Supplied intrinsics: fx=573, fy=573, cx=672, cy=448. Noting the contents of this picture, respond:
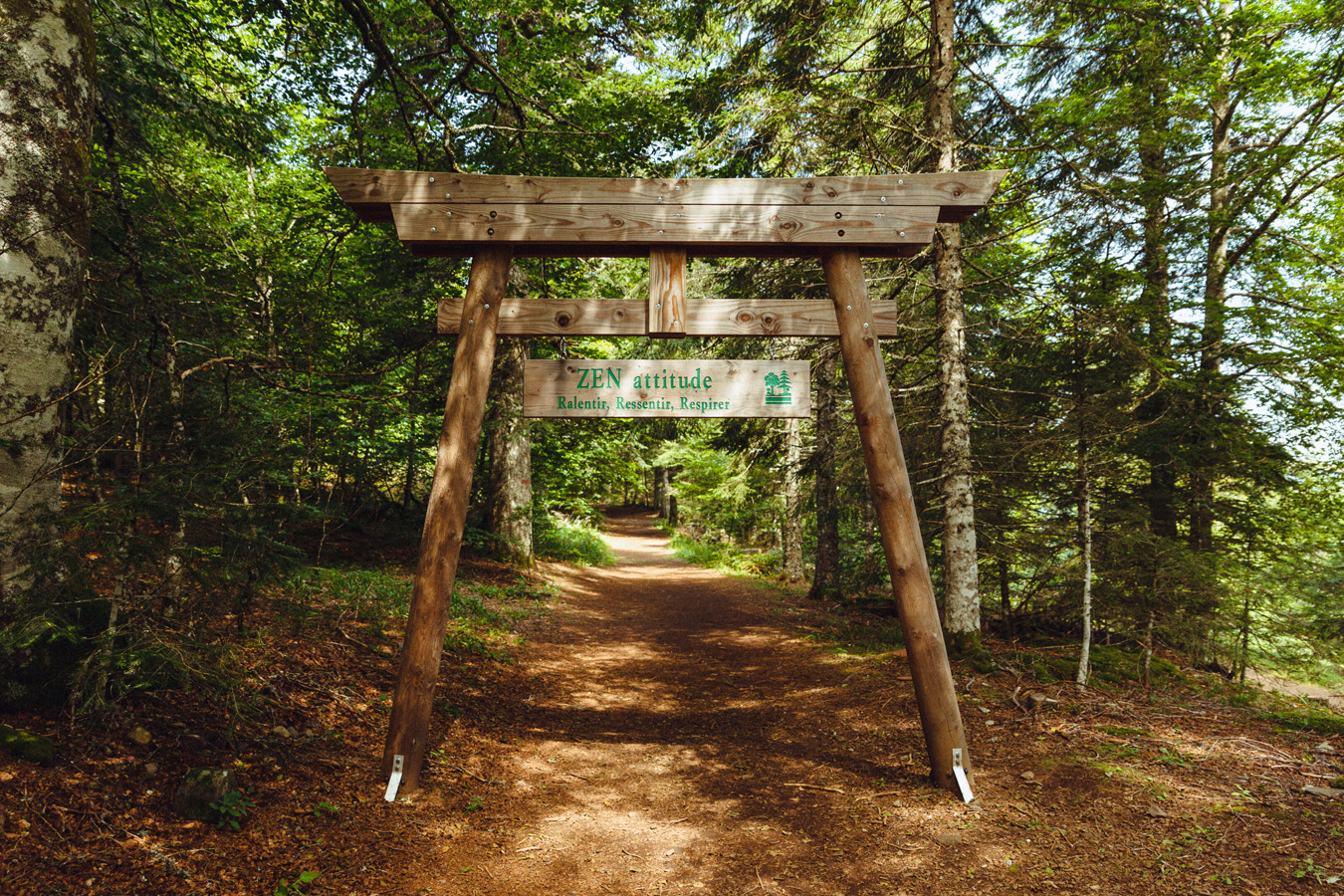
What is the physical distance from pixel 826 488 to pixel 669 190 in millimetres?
7839

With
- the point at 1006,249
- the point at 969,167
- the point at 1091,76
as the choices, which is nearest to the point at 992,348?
the point at 1006,249

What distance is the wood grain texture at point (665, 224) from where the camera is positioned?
13.3ft

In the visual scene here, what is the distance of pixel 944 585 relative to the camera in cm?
675

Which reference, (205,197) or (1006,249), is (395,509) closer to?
(205,197)

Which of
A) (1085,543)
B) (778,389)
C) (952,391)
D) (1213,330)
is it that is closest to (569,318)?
(778,389)

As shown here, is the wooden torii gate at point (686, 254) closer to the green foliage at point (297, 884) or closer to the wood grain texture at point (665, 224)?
the wood grain texture at point (665, 224)

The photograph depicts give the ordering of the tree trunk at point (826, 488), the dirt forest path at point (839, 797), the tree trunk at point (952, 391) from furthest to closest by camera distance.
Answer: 1. the tree trunk at point (826, 488)
2. the tree trunk at point (952, 391)
3. the dirt forest path at point (839, 797)

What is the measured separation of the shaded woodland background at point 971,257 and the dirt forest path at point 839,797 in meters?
1.73

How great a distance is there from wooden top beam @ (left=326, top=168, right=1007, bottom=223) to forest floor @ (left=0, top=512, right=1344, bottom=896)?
10.0ft

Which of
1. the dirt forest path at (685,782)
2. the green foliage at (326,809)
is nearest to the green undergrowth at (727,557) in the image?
the dirt forest path at (685,782)

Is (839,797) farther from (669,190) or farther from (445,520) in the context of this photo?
(669,190)

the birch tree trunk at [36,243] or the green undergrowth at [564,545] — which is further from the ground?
the birch tree trunk at [36,243]

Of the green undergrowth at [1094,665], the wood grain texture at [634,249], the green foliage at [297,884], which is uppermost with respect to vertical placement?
the wood grain texture at [634,249]

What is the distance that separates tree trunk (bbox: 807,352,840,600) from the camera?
31.8 ft
